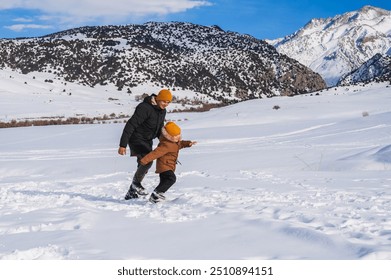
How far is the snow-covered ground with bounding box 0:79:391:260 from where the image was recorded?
432cm

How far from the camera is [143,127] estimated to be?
747 cm

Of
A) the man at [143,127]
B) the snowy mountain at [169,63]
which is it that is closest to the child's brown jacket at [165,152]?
the man at [143,127]

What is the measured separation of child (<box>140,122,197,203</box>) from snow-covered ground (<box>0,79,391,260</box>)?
0.33 m

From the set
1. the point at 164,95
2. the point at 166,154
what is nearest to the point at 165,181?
the point at 166,154

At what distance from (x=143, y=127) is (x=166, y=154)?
67 centimetres

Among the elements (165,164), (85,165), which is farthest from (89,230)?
(85,165)

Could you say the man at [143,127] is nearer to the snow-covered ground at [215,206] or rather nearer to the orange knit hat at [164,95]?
the orange knit hat at [164,95]

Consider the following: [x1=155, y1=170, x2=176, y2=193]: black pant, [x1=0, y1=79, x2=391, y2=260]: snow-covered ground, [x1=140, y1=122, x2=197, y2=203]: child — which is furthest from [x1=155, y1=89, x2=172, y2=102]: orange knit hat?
[x1=0, y1=79, x2=391, y2=260]: snow-covered ground

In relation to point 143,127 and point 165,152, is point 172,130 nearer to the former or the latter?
point 165,152

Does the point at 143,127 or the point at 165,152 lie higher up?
the point at 143,127

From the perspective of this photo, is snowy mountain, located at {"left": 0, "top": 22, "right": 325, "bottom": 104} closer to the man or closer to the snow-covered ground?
the snow-covered ground

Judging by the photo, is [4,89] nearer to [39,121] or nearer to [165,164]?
[39,121]

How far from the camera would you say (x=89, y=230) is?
525cm

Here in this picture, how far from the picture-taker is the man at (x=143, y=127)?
723 cm
